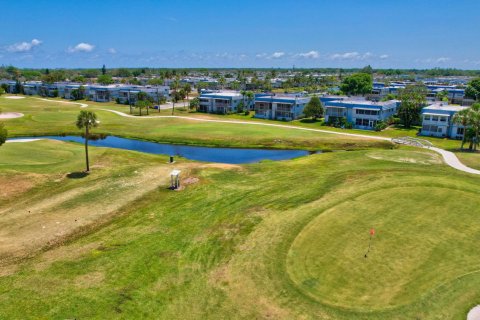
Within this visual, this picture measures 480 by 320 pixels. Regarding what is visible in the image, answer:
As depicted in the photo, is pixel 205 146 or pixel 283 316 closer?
pixel 283 316

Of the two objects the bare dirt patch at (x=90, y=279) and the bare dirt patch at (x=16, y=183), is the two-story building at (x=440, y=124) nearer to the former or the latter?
the bare dirt patch at (x=16, y=183)

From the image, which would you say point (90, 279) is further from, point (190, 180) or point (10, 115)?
point (10, 115)

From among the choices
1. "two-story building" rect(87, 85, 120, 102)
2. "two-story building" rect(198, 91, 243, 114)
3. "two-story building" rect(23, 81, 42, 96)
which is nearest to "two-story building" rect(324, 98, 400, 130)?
"two-story building" rect(198, 91, 243, 114)

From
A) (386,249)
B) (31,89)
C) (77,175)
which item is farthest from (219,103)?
(31,89)

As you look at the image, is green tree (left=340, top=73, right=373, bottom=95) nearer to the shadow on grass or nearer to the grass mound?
the grass mound

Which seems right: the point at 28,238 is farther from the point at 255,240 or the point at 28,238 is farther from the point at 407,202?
the point at 407,202

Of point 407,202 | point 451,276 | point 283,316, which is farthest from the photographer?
point 407,202

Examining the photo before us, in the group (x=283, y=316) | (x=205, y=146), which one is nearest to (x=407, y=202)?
(x=283, y=316)
